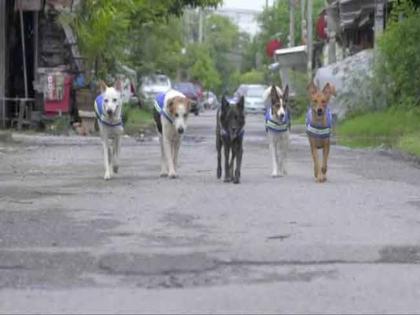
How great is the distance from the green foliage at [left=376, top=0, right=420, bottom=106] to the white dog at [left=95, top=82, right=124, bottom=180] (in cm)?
1344

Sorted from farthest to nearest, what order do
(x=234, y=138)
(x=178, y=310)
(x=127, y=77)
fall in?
(x=127, y=77)
(x=234, y=138)
(x=178, y=310)

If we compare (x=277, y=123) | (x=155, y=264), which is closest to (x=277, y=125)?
(x=277, y=123)

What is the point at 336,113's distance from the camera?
35.4 m

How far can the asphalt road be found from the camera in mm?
8523

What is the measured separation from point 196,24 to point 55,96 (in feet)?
281

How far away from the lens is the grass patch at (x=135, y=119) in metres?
34.4

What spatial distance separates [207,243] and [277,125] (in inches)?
273

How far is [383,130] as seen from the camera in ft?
96.5

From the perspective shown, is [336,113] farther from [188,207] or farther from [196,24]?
[196,24]

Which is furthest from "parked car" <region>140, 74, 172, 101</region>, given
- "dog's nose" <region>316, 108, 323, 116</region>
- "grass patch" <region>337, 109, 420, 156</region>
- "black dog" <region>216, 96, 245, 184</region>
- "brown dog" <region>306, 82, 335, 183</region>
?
"black dog" <region>216, 96, 245, 184</region>

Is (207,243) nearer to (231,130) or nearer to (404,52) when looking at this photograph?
(231,130)

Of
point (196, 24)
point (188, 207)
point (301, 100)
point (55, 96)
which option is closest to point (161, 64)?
point (301, 100)

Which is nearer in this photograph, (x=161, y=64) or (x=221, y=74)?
(x=161, y=64)

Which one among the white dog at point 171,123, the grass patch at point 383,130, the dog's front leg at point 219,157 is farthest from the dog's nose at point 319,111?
the grass patch at point 383,130
